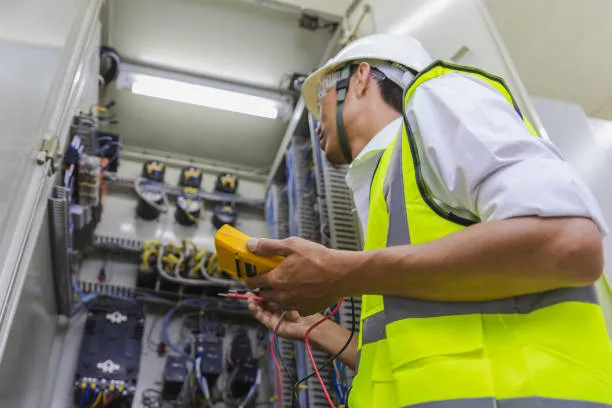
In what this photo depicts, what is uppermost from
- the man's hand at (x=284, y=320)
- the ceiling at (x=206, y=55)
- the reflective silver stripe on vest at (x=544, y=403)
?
the ceiling at (x=206, y=55)

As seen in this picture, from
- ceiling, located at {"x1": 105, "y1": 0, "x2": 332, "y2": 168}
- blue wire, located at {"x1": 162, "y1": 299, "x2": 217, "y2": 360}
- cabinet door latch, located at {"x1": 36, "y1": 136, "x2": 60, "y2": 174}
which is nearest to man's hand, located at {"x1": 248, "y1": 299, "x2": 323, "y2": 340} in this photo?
cabinet door latch, located at {"x1": 36, "y1": 136, "x2": 60, "y2": 174}

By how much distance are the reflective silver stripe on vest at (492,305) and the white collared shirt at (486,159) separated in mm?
109

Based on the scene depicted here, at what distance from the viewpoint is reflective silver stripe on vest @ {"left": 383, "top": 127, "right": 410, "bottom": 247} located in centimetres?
95

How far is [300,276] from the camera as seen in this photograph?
0.96 meters

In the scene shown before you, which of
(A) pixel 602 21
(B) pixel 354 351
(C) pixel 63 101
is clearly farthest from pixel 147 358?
(A) pixel 602 21

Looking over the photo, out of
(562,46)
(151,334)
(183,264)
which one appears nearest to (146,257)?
(183,264)

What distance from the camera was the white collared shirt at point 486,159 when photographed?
763 mm

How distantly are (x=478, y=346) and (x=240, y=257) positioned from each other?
0.49 meters

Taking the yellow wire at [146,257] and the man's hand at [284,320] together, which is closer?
the man's hand at [284,320]

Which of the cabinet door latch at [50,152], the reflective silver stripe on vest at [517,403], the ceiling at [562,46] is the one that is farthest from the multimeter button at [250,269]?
the ceiling at [562,46]

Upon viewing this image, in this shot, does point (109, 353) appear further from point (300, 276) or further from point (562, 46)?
point (562, 46)

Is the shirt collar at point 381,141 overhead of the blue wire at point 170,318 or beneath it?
beneath

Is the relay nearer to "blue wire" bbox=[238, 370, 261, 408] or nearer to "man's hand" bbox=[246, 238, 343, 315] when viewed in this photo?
"blue wire" bbox=[238, 370, 261, 408]

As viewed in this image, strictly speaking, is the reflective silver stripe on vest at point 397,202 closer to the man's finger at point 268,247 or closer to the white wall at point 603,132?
the man's finger at point 268,247
